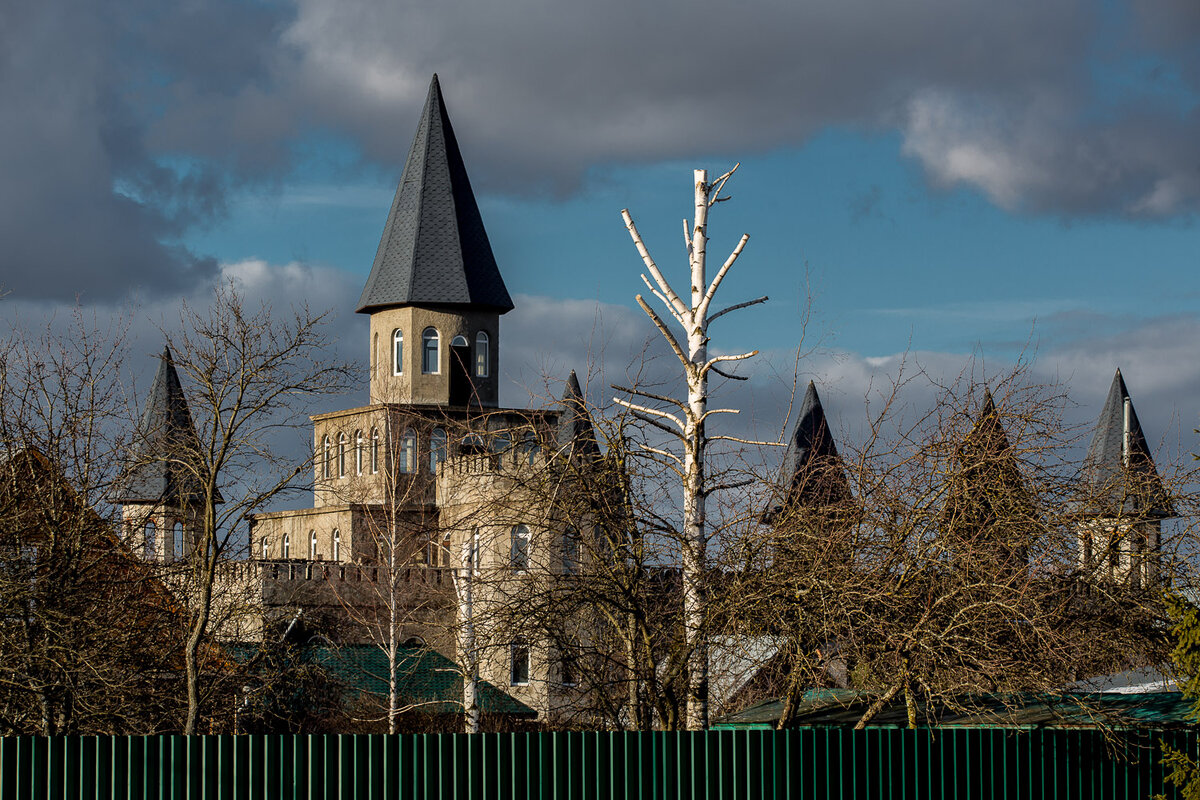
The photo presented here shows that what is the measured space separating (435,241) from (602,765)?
41.8m

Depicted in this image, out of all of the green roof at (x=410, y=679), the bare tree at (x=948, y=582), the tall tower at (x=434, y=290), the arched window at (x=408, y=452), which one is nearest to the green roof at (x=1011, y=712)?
the bare tree at (x=948, y=582)

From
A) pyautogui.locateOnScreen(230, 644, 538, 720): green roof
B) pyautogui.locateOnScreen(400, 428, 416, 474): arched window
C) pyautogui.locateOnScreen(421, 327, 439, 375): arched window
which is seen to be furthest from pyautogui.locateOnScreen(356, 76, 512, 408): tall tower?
pyautogui.locateOnScreen(230, 644, 538, 720): green roof

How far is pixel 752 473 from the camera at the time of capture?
15.8 meters

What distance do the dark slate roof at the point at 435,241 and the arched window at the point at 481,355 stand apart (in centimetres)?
117

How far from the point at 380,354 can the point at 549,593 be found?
40076 mm

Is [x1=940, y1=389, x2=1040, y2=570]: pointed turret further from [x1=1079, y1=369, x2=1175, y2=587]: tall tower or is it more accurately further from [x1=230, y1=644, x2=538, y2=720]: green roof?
[x1=230, y1=644, x2=538, y2=720]: green roof

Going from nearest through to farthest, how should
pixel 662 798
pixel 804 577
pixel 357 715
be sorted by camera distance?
pixel 662 798
pixel 804 577
pixel 357 715

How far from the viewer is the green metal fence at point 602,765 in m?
12.2

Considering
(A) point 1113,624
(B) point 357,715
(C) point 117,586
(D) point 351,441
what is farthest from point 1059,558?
(D) point 351,441

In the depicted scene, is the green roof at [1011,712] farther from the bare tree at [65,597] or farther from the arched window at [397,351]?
the arched window at [397,351]

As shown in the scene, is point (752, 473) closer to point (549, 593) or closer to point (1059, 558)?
point (549, 593)

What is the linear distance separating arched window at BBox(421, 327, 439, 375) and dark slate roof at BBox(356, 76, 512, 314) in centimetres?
107

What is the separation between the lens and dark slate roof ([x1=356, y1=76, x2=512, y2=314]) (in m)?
53.0

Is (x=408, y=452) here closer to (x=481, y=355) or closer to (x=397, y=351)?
(x=397, y=351)
